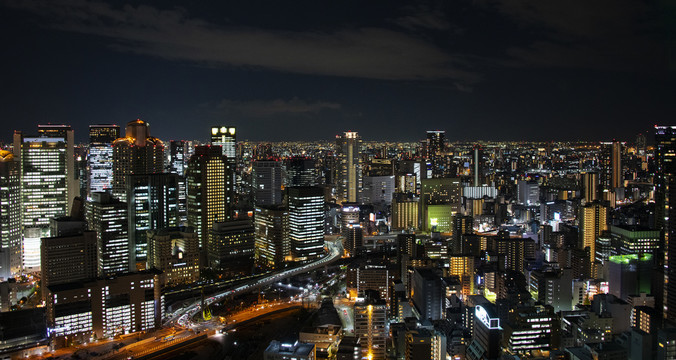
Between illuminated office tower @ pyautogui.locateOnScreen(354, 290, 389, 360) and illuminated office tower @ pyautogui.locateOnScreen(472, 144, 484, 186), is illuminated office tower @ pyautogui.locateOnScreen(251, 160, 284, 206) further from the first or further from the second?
illuminated office tower @ pyautogui.locateOnScreen(354, 290, 389, 360)

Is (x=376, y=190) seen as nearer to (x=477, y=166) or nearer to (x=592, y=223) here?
(x=477, y=166)

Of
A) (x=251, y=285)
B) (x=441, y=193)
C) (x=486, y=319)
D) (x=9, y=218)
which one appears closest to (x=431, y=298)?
(x=486, y=319)

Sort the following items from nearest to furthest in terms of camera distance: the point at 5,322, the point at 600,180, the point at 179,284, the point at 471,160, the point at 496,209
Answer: the point at 5,322 → the point at 179,284 → the point at 496,209 → the point at 600,180 → the point at 471,160

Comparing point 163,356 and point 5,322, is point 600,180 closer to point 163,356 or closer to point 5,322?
point 163,356

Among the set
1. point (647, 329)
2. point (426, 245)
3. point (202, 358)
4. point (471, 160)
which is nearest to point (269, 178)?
point (426, 245)

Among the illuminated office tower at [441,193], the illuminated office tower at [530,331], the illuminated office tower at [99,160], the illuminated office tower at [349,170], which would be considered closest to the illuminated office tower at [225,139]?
the illuminated office tower at [99,160]

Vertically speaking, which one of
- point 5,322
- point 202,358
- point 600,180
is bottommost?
point 202,358

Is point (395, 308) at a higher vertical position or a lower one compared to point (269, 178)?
lower

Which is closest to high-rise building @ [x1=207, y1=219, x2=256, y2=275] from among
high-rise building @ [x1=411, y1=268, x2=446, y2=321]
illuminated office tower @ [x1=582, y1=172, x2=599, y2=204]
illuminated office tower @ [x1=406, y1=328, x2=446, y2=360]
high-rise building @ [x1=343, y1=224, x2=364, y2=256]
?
high-rise building @ [x1=343, y1=224, x2=364, y2=256]
